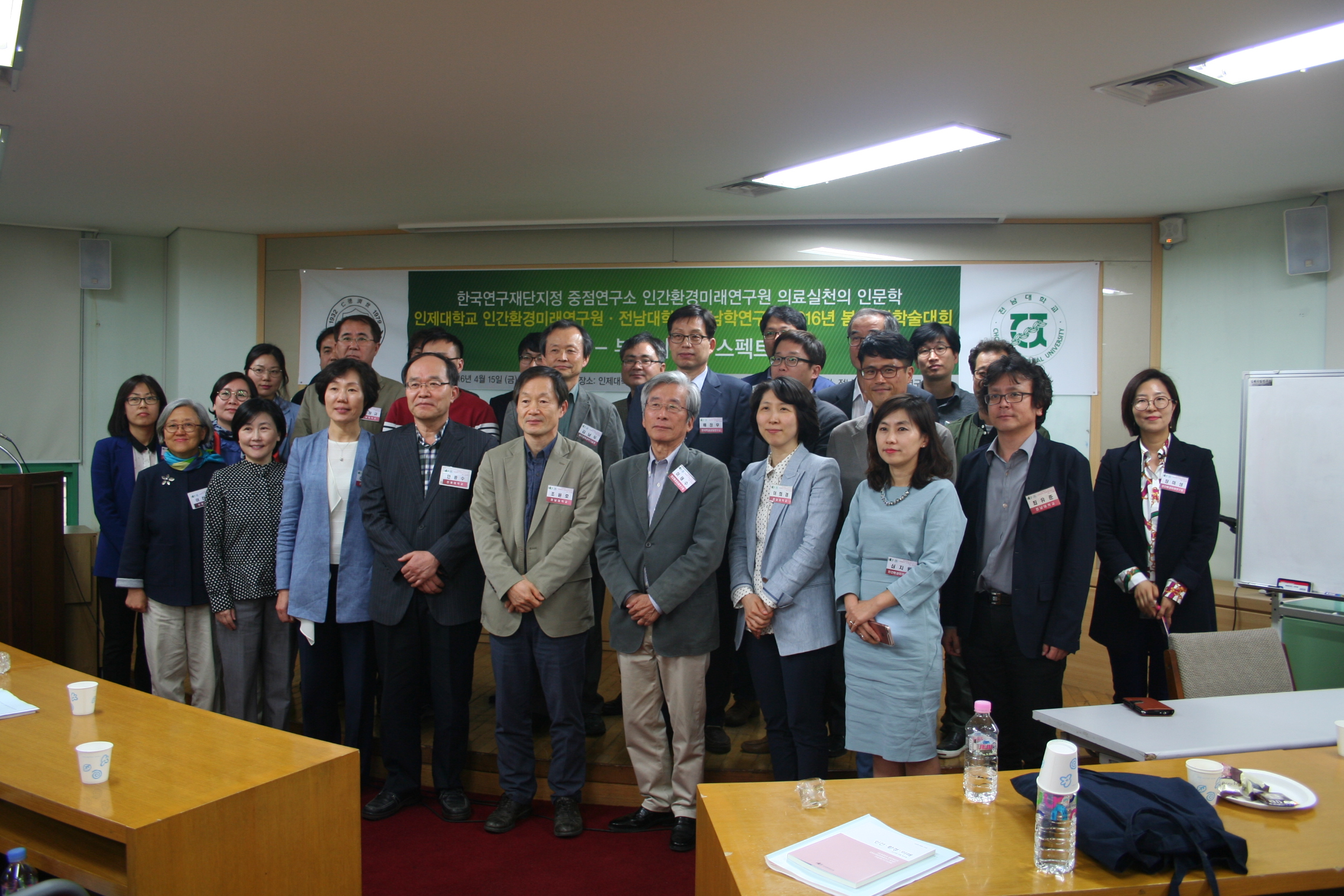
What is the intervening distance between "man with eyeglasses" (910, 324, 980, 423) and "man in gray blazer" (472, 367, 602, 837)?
63.1 inches

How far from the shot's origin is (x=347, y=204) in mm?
5379

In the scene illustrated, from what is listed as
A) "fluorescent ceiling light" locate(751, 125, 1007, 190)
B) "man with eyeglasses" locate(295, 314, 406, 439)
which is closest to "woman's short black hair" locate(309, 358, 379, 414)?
"man with eyeglasses" locate(295, 314, 406, 439)

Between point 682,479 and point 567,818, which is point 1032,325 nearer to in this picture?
point 682,479

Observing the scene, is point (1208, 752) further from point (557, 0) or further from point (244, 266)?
point (244, 266)

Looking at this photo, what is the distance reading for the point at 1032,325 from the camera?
18.2 feet

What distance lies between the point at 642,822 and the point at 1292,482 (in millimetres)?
3152

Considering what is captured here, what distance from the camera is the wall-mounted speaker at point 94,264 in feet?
20.2

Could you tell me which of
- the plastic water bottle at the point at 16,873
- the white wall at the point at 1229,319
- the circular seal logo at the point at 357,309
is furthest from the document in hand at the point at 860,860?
the circular seal logo at the point at 357,309

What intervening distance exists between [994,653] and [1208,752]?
79 cm

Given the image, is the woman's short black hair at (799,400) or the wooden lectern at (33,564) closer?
the woman's short black hair at (799,400)

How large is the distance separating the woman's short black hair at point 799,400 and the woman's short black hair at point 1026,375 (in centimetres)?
61

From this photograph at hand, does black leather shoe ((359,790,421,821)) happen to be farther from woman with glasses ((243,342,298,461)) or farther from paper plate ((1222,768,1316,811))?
paper plate ((1222,768,1316,811))

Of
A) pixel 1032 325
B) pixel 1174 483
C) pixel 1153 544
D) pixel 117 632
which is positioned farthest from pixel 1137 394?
pixel 117 632

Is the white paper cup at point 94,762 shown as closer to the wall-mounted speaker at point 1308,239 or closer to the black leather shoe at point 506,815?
the black leather shoe at point 506,815
